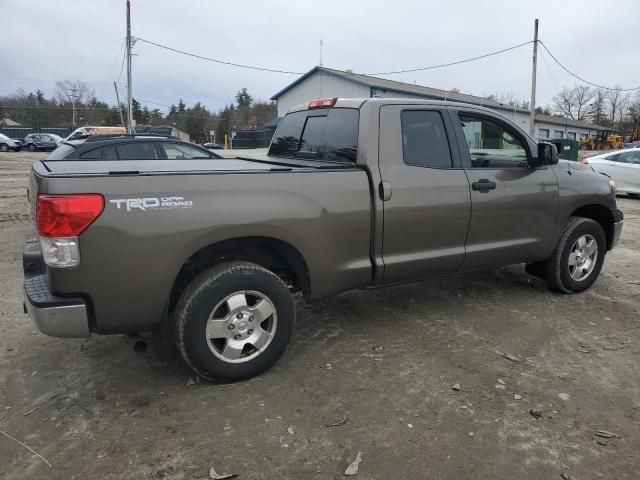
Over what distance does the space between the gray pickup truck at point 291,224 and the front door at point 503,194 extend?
0.04 feet

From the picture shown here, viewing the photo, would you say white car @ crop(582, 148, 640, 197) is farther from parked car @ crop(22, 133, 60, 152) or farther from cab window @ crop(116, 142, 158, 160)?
parked car @ crop(22, 133, 60, 152)

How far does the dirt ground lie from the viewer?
255cm

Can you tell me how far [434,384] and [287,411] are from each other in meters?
1.00

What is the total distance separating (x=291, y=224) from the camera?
3295mm

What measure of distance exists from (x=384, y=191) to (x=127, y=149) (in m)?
5.72

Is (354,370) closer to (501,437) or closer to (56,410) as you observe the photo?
(501,437)


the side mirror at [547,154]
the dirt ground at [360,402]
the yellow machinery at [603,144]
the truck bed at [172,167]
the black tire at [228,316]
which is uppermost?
the yellow machinery at [603,144]

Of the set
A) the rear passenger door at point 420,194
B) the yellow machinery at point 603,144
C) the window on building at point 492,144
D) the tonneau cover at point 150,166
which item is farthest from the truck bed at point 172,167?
the yellow machinery at point 603,144

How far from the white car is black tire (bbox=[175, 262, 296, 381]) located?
13.5m

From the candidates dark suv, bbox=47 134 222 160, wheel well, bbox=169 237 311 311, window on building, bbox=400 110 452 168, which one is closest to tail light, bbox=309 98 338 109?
window on building, bbox=400 110 452 168

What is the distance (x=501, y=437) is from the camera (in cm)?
276

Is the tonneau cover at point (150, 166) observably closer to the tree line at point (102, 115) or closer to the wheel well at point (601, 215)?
the wheel well at point (601, 215)

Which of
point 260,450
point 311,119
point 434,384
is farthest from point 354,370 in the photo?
point 311,119

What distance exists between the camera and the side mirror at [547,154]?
4.58 m
